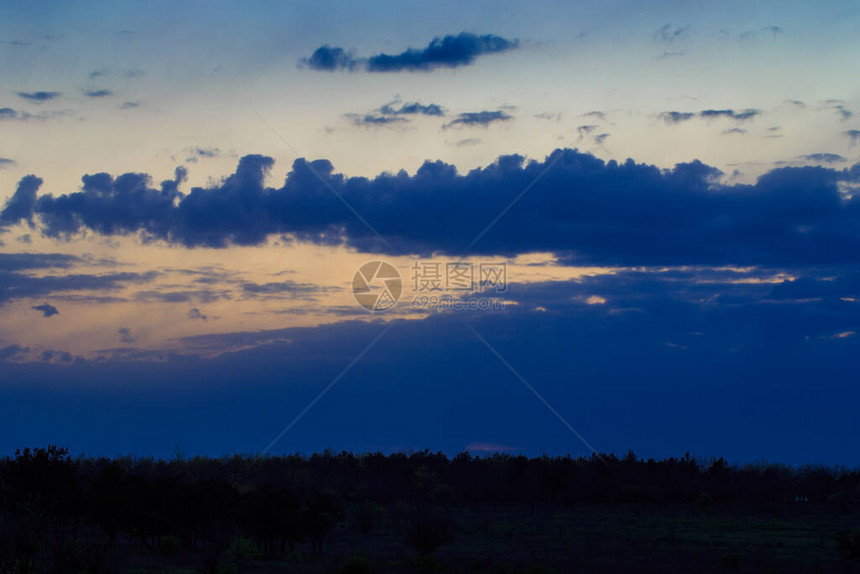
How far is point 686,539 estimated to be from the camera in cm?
5978

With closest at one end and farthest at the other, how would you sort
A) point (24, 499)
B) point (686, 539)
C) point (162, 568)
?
point (162, 568), point (24, 499), point (686, 539)

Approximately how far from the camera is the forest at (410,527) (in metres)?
43.0

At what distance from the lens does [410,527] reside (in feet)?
173

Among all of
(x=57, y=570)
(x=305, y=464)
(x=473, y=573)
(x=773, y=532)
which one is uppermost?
(x=57, y=570)

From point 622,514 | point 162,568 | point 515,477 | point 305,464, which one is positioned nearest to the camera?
point 162,568

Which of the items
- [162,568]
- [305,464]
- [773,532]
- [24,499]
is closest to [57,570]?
[162,568]

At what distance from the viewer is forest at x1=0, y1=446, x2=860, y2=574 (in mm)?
42969

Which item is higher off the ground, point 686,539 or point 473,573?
point 473,573

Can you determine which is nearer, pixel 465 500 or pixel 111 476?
pixel 111 476

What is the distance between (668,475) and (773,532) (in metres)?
56.1

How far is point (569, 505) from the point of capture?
10288 cm

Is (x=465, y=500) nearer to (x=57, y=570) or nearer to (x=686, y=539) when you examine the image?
(x=686, y=539)

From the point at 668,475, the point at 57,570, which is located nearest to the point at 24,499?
the point at 57,570

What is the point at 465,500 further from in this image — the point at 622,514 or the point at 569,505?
the point at 622,514
